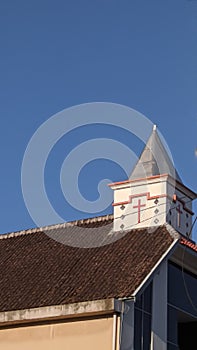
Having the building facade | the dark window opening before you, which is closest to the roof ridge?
the building facade

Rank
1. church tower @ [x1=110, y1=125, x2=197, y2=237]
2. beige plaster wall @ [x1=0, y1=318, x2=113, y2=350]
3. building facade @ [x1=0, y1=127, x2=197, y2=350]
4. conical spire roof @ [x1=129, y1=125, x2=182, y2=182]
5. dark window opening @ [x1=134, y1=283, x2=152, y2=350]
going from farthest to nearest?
conical spire roof @ [x1=129, y1=125, x2=182, y2=182]
church tower @ [x1=110, y1=125, x2=197, y2=237]
dark window opening @ [x1=134, y1=283, x2=152, y2=350]
building facade @ [x1=0, y1=127, x2=197, y2=350]
beige plaster wall @ [x1=0, y1=318, x2=113, y2=350]

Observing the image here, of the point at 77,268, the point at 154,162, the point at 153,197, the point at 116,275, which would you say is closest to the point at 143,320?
the point at 116,275

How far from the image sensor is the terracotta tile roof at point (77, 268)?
85.5 ft

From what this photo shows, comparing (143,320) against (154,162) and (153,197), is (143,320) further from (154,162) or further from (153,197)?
(154,162)

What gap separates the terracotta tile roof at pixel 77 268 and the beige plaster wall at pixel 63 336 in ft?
2.29

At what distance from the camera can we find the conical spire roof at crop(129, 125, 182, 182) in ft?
101

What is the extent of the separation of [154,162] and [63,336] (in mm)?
8021

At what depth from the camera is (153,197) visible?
30031 mm

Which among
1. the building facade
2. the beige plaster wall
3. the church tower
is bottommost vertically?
the beige plaster wall

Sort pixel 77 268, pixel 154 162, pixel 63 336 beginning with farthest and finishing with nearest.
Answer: pixel 154 162
pixel 77 268
pixel 63 336

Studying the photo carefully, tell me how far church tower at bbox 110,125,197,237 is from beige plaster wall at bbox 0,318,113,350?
5.34m

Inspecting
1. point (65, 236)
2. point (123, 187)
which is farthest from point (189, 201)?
point (65, 236)

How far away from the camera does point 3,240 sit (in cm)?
3372

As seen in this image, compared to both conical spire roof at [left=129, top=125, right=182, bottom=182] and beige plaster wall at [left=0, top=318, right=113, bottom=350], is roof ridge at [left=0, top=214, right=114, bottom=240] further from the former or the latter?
beige plaster wall at [left=0, top=318, right=113, bottom=350]
